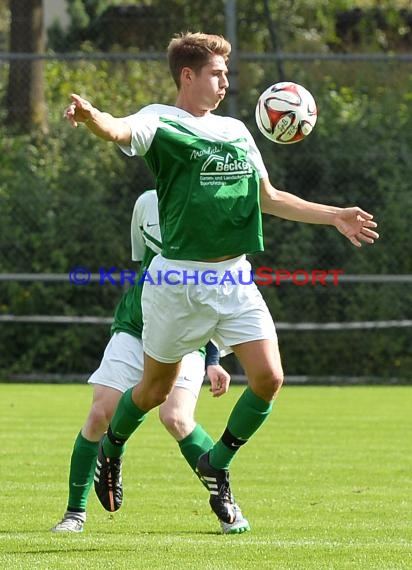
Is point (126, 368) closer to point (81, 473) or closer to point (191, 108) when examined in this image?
point (81, 473)

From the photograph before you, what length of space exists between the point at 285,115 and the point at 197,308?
4.75 ft

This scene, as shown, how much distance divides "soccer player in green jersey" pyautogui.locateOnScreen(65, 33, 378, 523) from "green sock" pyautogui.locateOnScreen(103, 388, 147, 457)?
0.17 feet

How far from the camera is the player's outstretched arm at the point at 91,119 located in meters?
4.60

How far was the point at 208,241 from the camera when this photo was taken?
512cm

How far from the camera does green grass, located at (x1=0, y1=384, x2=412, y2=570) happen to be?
483 cm

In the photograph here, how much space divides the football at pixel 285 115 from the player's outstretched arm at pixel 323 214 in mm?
780

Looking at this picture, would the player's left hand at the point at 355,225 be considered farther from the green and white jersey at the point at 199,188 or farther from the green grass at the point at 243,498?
the green grass at the point at 243,498

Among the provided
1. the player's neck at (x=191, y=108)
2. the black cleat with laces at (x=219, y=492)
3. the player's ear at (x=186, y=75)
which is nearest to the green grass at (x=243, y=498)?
the black cleat with laces at (x=219, y=492)

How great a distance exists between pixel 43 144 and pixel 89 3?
3.58 meters

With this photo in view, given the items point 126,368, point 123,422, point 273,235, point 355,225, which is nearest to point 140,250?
point 126,368

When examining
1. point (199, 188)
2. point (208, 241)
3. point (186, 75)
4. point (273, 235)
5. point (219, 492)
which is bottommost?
point (273, 235)

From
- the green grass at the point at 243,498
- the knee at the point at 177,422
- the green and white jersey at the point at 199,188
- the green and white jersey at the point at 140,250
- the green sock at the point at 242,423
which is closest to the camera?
the green grass at the point at 243,498

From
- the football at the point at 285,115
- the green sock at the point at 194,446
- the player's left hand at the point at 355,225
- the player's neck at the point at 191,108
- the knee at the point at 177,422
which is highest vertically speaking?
the player's neck at the point at 191,108

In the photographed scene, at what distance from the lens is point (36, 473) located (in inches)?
292
